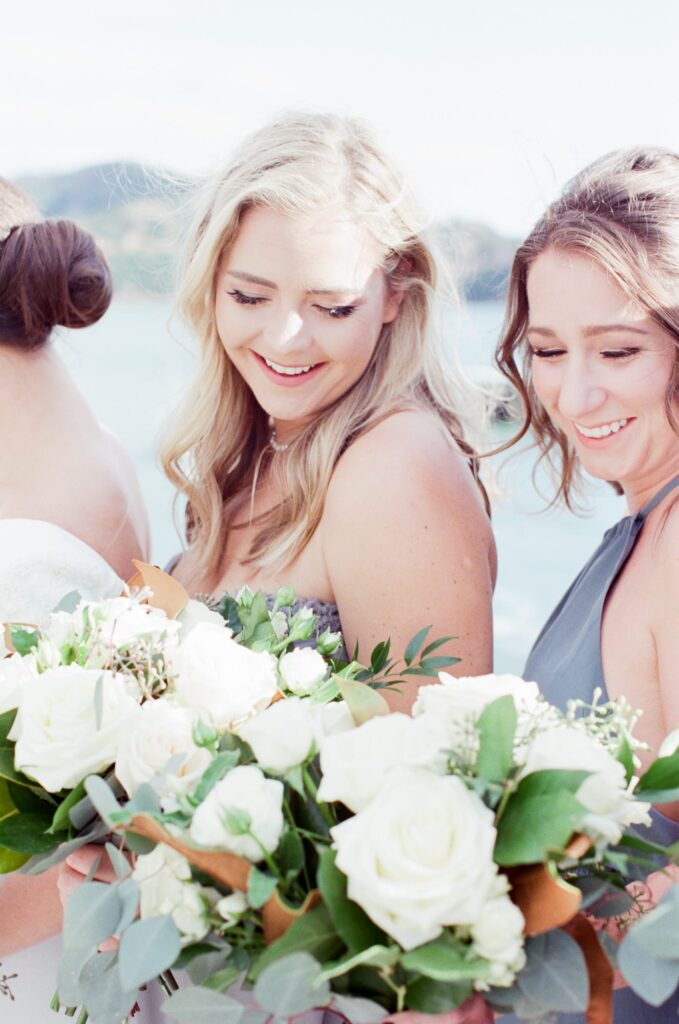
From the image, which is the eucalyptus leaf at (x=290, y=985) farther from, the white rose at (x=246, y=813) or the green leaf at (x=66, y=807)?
the green leaf at (x=66, y=807)

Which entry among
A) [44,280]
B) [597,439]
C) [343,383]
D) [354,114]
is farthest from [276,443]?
[597,439]

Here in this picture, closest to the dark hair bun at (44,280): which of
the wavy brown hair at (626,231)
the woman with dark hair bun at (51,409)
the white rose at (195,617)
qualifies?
the woman with dark hair bun at (51,409)

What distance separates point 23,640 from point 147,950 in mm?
515

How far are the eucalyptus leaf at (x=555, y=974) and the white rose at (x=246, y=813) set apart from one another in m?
0.26

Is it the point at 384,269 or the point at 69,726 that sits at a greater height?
the point at 384,269

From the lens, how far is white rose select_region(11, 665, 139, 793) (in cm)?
121

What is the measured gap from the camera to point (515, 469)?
98.0 inches

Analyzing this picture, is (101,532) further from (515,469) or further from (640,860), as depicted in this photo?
(640,860)

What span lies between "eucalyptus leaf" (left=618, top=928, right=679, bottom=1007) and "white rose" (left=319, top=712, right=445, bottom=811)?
0.74 ft

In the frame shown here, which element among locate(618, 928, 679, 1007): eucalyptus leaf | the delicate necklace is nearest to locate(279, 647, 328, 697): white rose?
locate(618, 928, 679, 1007): eucalyptus leaf

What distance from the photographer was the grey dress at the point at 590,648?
1660 millimetres

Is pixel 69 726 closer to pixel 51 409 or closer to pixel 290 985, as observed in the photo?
pixel 290 985

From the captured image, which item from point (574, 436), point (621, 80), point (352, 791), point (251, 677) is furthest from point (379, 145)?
point (621, 80)

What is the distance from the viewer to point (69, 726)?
1.22m
